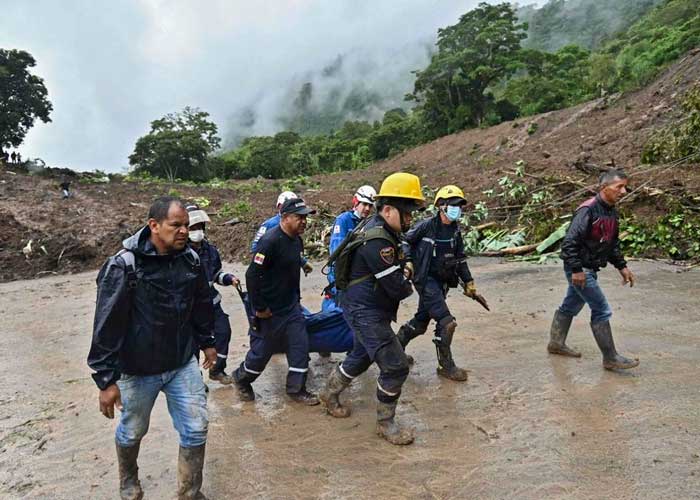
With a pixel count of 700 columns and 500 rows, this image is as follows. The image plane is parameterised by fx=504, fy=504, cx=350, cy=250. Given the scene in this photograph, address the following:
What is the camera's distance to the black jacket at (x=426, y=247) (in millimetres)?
4523

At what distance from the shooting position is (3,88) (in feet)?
95.7

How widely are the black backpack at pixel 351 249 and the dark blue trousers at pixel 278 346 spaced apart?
0.96 m

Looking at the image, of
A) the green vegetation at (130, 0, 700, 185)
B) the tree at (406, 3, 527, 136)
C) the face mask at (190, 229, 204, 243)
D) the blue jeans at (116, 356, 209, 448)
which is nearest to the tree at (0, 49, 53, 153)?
the green vegetation at (130, 0, 700, 185)

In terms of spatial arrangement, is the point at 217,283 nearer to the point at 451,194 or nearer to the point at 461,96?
the point at 451,194

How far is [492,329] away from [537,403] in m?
2.24

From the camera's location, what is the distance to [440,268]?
15.3ft

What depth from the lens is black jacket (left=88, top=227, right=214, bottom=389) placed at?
2.56 metres

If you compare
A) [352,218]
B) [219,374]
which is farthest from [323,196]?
[219,374]

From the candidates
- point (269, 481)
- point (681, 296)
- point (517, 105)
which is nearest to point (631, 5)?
point (517, 105)

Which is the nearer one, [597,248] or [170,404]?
[170,404]

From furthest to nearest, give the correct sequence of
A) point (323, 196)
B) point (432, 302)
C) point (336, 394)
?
point (323, 196), point (432, 302), point (336, 394)

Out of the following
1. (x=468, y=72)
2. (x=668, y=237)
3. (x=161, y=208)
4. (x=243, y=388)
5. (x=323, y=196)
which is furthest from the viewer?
(x=468, y=72)

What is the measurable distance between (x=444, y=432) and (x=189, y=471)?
1770 millimetres

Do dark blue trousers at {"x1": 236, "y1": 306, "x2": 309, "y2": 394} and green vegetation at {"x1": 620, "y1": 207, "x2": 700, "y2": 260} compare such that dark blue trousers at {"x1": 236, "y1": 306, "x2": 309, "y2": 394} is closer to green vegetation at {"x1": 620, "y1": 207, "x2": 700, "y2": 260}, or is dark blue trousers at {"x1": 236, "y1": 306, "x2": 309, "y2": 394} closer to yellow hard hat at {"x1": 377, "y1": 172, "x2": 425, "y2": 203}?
yellow hard hat at {"x1": 377, "y1": 172, "x2": 425, "y2": 203}
